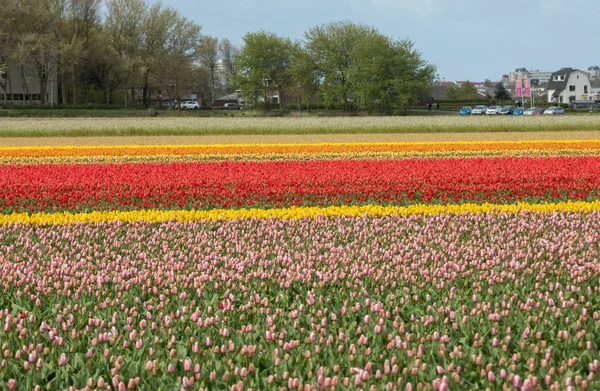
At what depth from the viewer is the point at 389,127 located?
40.3 metres

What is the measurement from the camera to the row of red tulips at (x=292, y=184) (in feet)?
41.7

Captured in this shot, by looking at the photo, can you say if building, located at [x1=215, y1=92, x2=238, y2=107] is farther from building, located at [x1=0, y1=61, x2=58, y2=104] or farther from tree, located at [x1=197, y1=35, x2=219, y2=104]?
building, located at [x1=0, y1=61, x2=58, y2=104]

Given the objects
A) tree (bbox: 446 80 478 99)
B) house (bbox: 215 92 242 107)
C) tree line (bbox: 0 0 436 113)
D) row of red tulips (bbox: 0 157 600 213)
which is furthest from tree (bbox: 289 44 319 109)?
row of red tulips (bbox: 0 157 600 213)

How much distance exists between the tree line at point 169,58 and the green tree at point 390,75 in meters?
0.10

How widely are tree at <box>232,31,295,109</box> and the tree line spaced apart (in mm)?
118

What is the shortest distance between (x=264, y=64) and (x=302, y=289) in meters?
83.5

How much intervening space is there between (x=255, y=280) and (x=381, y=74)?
228 feet

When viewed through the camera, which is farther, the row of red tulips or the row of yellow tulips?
the row of red tulips

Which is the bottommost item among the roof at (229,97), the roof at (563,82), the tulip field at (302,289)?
the tulip field at (302,289)

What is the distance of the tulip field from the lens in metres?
4.91

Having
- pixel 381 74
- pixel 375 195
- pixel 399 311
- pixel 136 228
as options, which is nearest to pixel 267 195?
pixel 375 195

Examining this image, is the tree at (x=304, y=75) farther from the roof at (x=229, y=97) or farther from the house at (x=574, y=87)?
the house at (x=574, y=87)

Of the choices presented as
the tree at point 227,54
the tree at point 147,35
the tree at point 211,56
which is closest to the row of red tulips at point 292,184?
the tree at point 147,35

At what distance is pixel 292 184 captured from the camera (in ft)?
46.8
